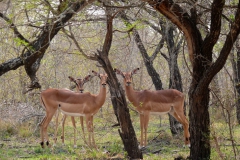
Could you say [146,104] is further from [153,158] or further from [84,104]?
[153,158]

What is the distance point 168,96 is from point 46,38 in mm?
3829

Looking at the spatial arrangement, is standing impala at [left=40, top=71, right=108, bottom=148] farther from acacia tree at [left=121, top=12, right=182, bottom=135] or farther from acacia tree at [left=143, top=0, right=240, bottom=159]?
acacia tree at [left=143, top=0, right=240, bottom=159]

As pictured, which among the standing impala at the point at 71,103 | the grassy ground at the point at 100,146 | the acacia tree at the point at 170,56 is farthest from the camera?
the acacia tree at the point at 170,56

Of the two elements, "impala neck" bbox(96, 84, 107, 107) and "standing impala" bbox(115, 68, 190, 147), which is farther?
"standing impala" bbox(115, 68, 190, 147)

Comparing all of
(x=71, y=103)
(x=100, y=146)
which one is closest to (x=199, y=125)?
(x=100, y=146)

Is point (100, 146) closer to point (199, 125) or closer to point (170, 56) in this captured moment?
Result: point (170, 56)

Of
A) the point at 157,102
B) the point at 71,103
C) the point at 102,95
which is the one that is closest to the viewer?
the point at 102,95

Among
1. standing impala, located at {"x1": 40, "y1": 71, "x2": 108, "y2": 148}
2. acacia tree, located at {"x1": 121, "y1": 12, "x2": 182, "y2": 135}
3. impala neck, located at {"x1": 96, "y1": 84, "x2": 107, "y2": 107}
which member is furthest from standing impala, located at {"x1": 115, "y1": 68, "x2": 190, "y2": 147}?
standing impala, located at {"x1": 40, "y1": 71, "x2": 108, "y2": 148}

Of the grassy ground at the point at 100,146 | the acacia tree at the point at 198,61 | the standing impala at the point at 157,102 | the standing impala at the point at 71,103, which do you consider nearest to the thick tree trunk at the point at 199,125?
the acacia tree at the point at 198,61

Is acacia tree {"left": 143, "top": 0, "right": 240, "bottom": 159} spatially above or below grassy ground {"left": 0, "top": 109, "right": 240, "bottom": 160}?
above

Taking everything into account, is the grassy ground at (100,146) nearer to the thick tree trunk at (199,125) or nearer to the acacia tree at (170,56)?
the thick tree trunk at (199,125)

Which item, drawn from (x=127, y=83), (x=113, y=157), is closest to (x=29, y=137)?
(x=127, y=83)

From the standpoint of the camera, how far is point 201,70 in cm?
633

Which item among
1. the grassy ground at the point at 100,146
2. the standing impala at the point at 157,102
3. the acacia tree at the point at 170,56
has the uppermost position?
the acacia tree at the point at 170,56
